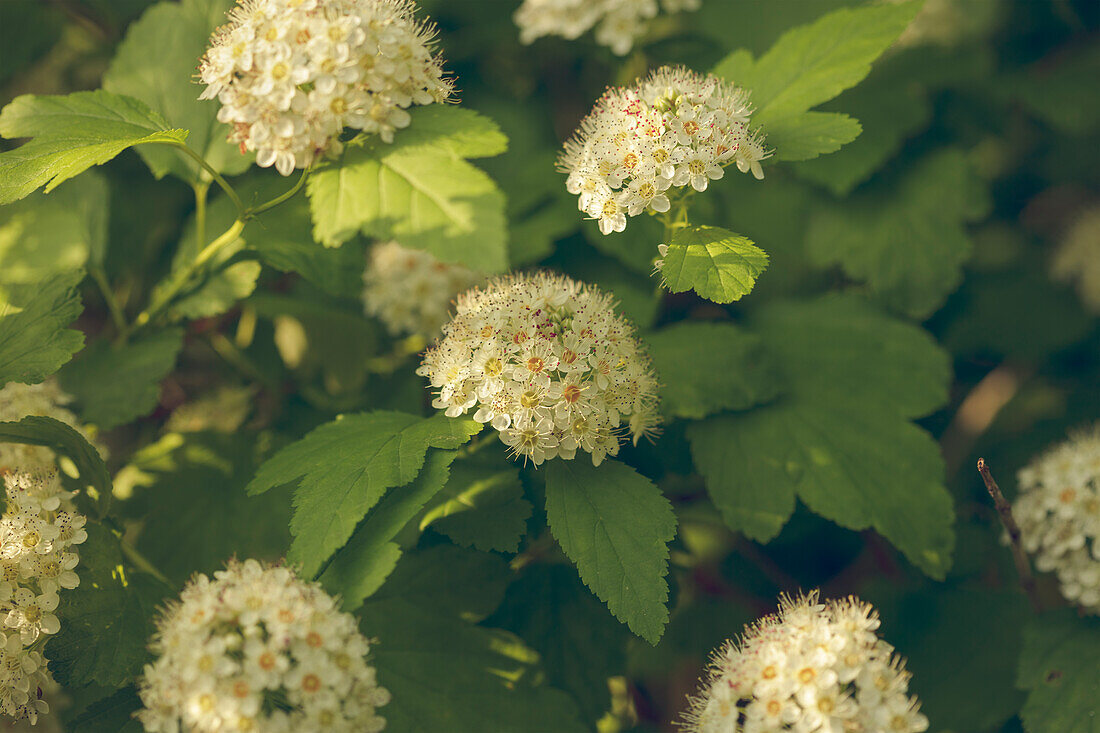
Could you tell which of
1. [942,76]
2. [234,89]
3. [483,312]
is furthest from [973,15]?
[234,89]

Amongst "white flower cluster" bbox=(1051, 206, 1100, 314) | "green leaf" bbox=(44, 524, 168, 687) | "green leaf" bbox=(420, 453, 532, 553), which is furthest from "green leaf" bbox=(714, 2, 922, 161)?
"white flower cluster" bbox=(1051, 206, 1100, 314)

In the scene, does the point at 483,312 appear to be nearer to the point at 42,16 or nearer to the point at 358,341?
the point at 358,341

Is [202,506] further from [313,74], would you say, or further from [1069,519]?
[1069,519]

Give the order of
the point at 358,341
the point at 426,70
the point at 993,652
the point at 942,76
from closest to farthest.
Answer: the point at 426,70 < the point at 993,652 < the point at 358,341 < the point at 942,76

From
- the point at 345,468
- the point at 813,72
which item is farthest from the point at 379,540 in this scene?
the point at 813,72

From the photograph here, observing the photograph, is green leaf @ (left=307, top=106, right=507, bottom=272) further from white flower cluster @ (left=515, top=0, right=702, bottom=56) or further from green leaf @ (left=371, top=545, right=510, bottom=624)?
white flower cluster @ (left=515, top=0, right=702, bottom=56)
